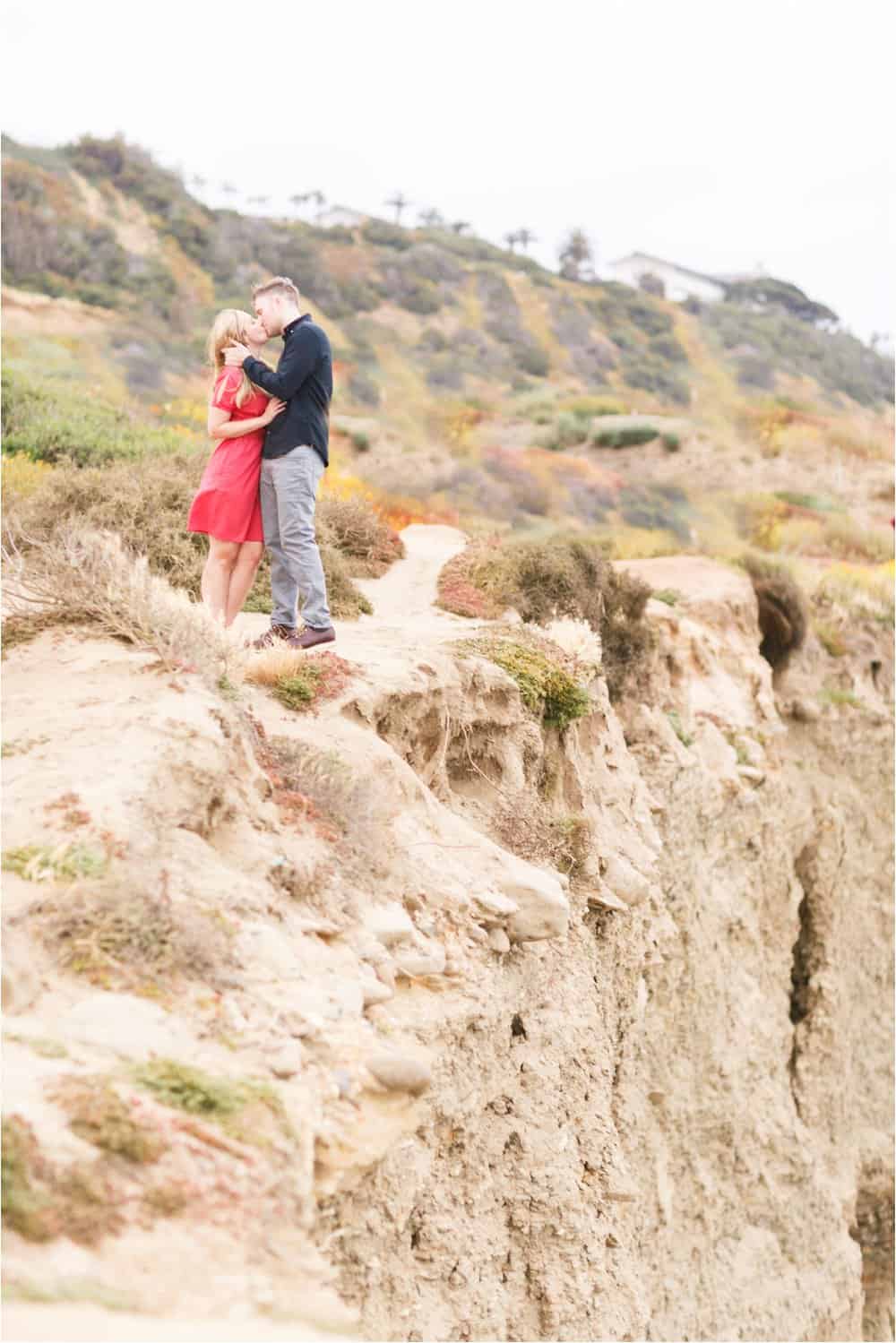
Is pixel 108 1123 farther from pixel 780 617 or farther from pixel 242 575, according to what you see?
pixel 780 617

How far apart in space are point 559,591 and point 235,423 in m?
4.62

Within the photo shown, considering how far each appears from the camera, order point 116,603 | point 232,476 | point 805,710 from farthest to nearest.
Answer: point 805,710 → point 232,476 → point 116,603

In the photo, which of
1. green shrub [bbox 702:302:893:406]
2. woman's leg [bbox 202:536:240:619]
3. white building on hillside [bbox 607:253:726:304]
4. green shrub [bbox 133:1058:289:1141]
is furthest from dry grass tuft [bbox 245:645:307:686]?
white building on hillside [bbox 607:253:726:304]

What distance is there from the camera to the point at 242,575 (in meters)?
7.93

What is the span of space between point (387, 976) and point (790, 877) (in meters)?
10.5

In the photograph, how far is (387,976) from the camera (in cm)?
518

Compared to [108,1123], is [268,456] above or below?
above

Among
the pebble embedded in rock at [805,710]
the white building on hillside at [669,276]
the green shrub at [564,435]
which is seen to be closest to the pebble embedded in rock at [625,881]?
the pebble embedded in rock at [805,710]

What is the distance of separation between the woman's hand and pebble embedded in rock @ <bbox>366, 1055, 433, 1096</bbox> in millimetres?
4299

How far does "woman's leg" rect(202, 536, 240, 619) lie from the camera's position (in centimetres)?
784

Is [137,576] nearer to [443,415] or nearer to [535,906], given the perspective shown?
[535,906]

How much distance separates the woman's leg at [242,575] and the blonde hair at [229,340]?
853mm

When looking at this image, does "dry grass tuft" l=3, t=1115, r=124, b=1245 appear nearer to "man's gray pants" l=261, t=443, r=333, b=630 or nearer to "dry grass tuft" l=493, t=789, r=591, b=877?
"dry grass tuft" l=493, t=789, r=591, b=877

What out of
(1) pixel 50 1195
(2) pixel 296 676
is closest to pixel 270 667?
(2) pixel 296 676
